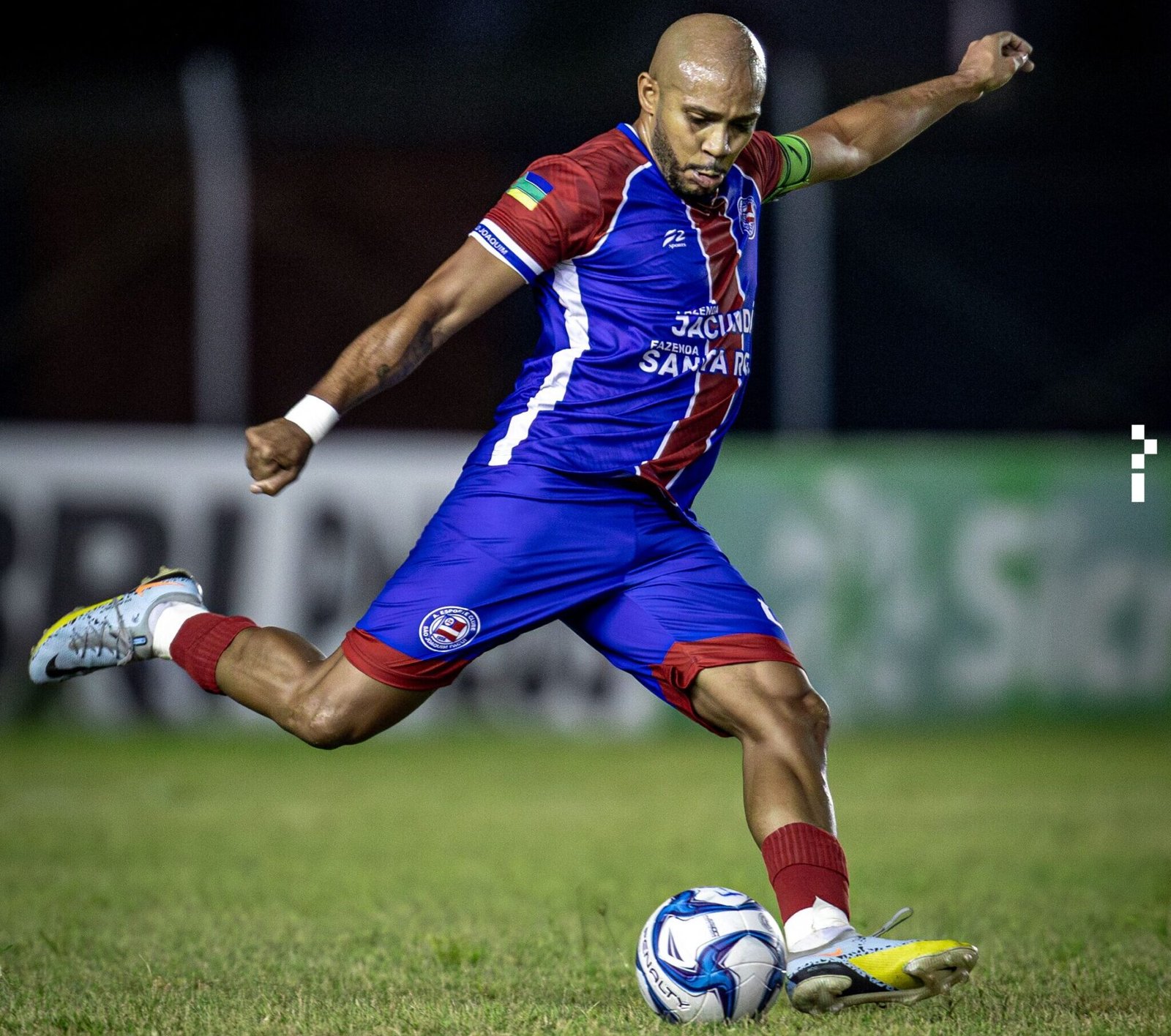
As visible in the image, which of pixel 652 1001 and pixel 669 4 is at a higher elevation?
pixel 669 4

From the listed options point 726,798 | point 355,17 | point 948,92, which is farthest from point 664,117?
point 355,17

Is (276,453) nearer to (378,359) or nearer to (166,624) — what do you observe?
(378,359)

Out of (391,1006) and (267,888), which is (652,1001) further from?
(267,888)

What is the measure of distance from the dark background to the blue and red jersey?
31.7 ft

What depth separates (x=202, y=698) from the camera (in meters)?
11.7

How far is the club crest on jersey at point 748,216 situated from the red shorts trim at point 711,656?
46.1 inches

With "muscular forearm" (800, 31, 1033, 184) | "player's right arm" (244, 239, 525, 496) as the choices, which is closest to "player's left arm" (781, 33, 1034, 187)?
"muscular forearm" (800, 31, 1033, 184)

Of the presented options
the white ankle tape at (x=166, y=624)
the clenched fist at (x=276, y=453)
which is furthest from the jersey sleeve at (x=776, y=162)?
the white ankle tape at (x=166, y=624)

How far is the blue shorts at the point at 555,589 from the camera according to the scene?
4.81 metres

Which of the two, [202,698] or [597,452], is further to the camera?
[202,698]

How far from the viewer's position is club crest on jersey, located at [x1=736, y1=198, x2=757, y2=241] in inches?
198

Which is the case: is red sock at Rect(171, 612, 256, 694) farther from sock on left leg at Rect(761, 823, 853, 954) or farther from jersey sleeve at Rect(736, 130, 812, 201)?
jersey sleeve at Rect(736, 130, 812, 201)

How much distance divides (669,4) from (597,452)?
13707 mm

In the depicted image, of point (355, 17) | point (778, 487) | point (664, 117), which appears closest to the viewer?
point (664, 117)
